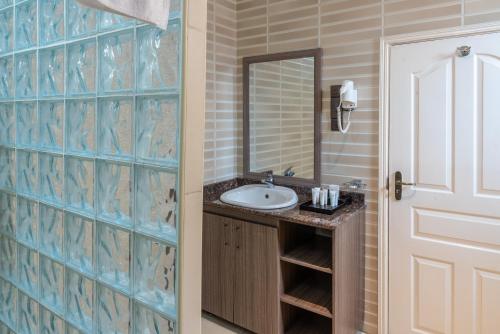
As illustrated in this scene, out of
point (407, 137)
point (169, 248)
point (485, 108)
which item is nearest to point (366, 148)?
point (407, 137)

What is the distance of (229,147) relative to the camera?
2879 millimetres

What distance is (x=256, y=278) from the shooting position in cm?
223

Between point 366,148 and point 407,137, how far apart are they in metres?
0.26

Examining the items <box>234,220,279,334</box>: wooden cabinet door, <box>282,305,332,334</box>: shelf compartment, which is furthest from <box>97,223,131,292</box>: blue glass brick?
<box>282,305,332,334</box>: shelf compartment

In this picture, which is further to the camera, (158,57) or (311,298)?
(311,298)

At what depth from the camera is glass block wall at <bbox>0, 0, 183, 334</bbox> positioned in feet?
3.18

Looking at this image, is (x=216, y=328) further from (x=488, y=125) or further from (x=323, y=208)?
(x=488, y=125)

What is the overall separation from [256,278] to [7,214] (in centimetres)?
141

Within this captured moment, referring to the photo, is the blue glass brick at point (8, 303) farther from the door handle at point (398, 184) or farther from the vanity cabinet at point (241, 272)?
the door handle at point (398, 184)

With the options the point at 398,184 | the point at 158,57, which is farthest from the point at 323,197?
the point at 158,57

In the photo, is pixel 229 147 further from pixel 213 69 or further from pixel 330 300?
pixel 330 300

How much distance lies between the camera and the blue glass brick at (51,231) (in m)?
1.28

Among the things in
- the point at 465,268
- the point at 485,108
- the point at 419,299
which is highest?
the point at 485,108

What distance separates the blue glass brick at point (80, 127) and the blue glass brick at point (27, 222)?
37cm
